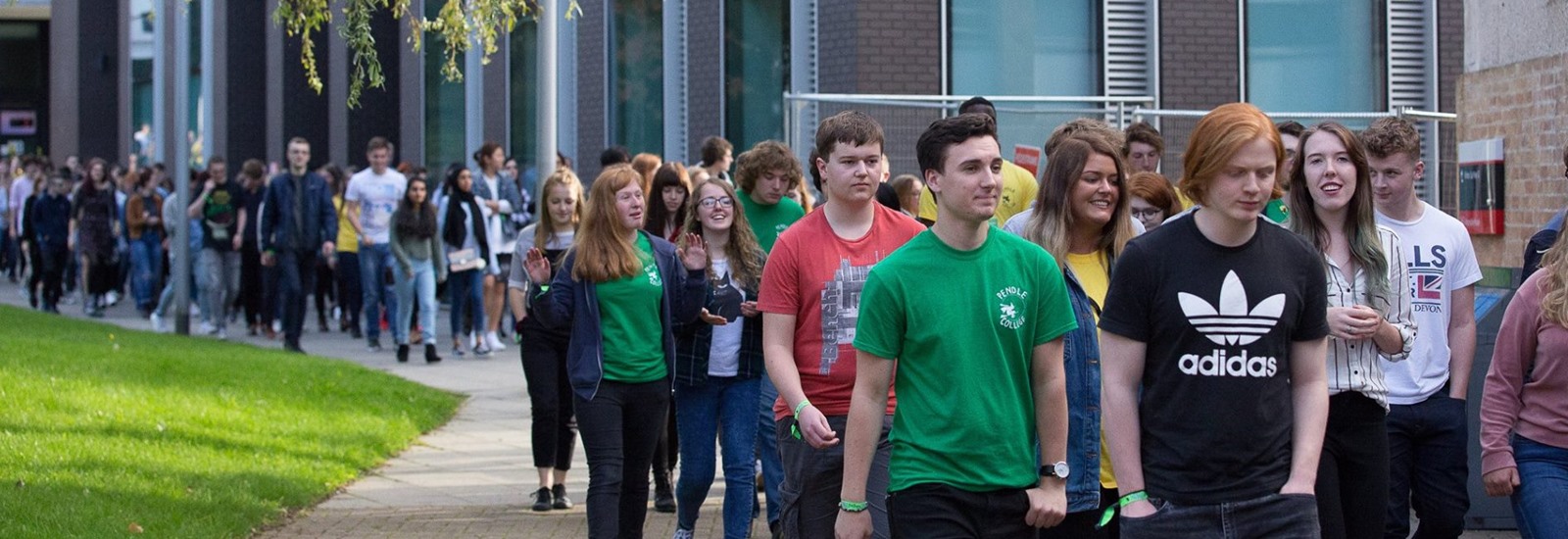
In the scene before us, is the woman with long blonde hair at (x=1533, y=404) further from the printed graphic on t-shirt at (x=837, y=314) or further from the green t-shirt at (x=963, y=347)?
the printed graphic on t-shirt at (x=837, y=314)

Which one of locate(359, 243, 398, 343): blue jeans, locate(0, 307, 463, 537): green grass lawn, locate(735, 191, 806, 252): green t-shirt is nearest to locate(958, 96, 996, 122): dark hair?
locate(735, 191, 806, 252): green t-shirt

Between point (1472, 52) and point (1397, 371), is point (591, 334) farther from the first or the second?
point (1472, 52)

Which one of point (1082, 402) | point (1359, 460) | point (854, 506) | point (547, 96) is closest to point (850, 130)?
point (1082, 402)

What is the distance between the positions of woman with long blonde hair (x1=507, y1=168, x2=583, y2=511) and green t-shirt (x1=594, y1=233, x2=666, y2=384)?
1043mm

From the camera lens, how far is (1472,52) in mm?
10891

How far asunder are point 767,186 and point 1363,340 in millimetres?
3892

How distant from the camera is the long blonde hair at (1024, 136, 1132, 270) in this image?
567cm

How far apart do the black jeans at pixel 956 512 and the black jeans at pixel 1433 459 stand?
1.72 meters

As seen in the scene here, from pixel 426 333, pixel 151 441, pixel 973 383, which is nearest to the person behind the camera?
pixel 973 383

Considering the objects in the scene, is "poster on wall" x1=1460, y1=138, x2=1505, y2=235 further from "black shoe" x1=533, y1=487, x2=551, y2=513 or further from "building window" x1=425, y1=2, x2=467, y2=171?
"building window" x1=425, y1=2, x2=467, y2=171

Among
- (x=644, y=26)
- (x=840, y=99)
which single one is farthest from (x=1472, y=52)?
(x=644, y=26)

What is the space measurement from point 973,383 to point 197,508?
5203mm

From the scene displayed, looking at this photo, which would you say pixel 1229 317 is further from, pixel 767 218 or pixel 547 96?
pixel 547 96

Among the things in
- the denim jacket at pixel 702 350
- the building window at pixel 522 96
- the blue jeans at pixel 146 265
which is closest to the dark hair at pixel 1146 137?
the denim jacket at pixel 702 350
